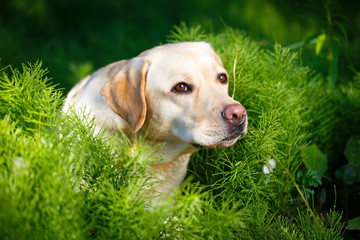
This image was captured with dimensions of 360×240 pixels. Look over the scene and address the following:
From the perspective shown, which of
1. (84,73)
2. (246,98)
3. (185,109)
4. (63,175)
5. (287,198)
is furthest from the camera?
(84,73)

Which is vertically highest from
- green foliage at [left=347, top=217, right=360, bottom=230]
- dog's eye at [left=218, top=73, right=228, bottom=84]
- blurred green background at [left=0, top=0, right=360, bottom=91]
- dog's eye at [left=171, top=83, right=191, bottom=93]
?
dog's eye at [left=171, top=83, right=191, bottom=93]

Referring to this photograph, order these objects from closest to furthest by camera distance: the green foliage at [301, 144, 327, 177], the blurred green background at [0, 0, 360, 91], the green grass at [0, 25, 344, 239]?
the green grass at [0, 25, 344, 239] → the green foliage at [301, 144, 327, 177] → the blurred green background at [0, 0, 360, 91]

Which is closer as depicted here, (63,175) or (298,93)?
(63,175)

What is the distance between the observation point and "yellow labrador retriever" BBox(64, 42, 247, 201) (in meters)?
2.01

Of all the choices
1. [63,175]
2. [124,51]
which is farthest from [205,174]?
[124,51]

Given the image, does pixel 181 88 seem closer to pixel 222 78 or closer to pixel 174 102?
pixel 174 102

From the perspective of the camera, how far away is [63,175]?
155cm

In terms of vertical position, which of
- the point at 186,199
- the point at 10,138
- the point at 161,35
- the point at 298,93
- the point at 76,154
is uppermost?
the point at 10,138

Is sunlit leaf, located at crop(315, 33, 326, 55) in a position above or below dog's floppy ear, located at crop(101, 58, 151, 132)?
below

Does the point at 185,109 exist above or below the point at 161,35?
above

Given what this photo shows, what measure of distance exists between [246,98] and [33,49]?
377 centimetres

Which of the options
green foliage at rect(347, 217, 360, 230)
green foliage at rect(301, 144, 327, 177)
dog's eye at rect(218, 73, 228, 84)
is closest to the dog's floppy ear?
dog's eye at rect(218, 73, 228, 84)

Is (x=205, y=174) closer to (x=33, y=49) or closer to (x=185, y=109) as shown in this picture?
(x=185, y=109)

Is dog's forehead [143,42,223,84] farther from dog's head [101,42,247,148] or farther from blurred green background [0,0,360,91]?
blurred green background [0,0,360,91]
